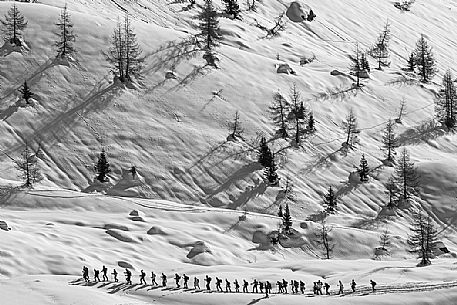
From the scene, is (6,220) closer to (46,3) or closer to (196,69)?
(196,69)

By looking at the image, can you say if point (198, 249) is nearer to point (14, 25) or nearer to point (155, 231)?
point (155, 231)

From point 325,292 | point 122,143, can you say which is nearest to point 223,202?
point 122,143

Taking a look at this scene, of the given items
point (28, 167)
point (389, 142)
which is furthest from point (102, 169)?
point (389, 142)

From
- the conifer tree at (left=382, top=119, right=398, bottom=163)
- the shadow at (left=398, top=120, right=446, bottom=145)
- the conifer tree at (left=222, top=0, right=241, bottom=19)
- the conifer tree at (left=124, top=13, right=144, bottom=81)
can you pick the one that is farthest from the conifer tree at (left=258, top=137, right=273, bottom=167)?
the conifer tree at (left=222, top=0, right=241, bottom=19)

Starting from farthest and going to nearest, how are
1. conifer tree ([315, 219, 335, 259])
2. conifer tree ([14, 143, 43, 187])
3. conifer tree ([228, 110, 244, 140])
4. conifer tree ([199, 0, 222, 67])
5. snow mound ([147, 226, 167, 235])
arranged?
conifer tree ([199, 0, 222, 67]), conifer tree ([228, 110, 244, 140]), conifer tree ([14, 143, 43, 187]), conifer tree ([315, 219, 335, 259]), snow mound ([147, 226, 167, 235])

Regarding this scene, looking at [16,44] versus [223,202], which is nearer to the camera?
[223,202]

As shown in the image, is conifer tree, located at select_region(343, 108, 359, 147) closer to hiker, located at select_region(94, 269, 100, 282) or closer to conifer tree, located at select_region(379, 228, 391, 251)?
conifer tree, located at select_region(379, 228, 391, 251)
